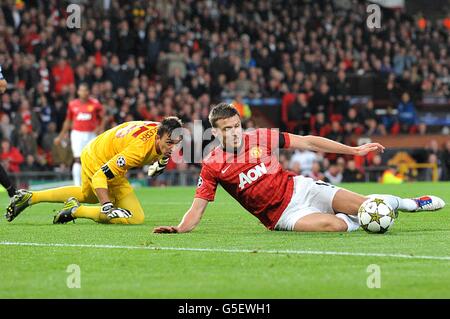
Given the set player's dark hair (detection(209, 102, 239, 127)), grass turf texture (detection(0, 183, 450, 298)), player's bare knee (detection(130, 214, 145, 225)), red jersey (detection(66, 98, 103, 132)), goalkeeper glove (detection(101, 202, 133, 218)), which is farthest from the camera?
red jersey (detection(66, 98, 103, 132))

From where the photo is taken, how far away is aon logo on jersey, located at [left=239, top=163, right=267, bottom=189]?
381 inches

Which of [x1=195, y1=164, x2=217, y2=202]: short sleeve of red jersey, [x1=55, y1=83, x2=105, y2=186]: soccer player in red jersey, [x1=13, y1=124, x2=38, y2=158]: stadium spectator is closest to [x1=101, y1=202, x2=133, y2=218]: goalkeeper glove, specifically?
[x1=195, y1=164, x2=217, y2=202]: short sleeve of red jersey

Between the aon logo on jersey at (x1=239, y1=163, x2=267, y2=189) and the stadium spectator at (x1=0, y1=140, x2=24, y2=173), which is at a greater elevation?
the aon logo on jersey at (x1=239, y1=163, x2=267, y2=189)

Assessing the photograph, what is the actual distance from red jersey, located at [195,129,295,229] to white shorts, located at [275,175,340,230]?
0.07m

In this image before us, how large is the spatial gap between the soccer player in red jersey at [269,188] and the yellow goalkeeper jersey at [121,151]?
1.31 m

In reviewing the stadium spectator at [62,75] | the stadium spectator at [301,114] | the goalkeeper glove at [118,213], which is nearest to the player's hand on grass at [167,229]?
the goalkeeper glove at [118,213]

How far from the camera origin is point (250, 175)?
9.69 m

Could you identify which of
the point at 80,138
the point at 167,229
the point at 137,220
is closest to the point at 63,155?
the point at 80,138

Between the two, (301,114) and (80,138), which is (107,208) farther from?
(301,114)

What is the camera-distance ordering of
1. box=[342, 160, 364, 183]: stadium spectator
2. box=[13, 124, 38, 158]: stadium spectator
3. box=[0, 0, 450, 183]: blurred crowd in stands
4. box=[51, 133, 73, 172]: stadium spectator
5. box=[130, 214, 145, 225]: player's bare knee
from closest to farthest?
box=[130, 214, 145, 225]: player's bare knee < box=[13, 124, 38, 158]: stadium spectator < box=[51, 133, 73, 172]: stadium spectator < box=[0, 0, 450, 183]: blurred crowd in stands < box=[342, 160, 364, 183]: stadium spectator

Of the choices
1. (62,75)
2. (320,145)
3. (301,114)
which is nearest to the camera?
(320,145)

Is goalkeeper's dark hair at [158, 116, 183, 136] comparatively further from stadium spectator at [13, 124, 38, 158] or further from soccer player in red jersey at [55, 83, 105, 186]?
stadium spectator at [13, 124, 38, 158]

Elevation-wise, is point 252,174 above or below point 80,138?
above

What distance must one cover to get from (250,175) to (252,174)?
0.02 meters
